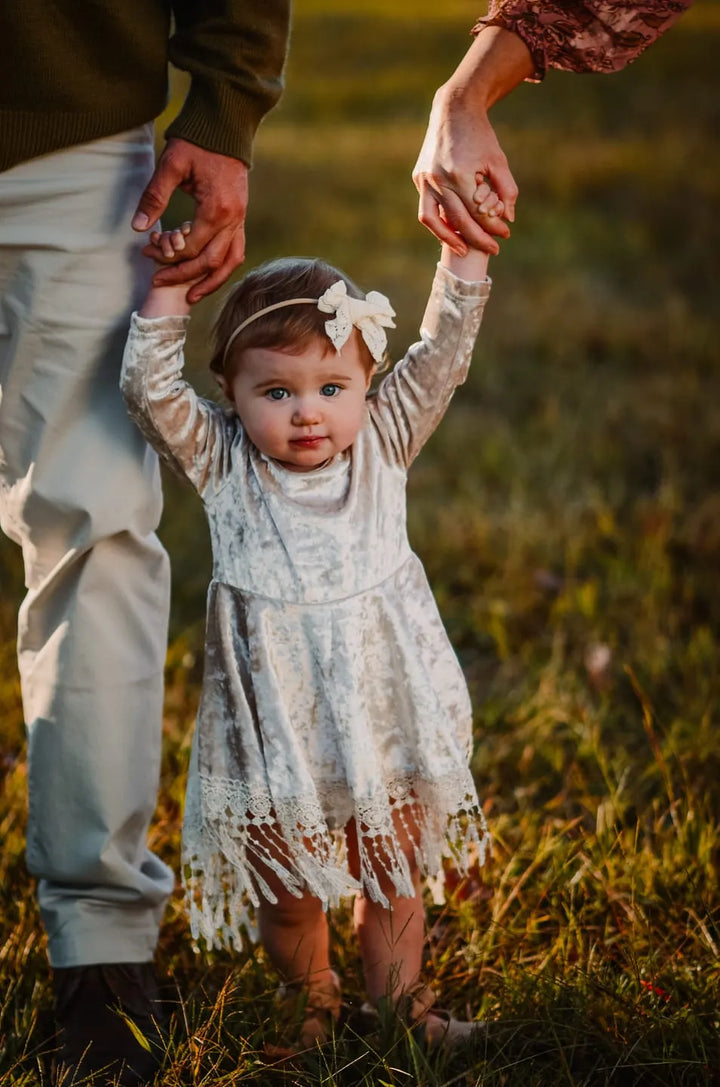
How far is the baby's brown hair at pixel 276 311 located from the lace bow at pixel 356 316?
3cm

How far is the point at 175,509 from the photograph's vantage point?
14.9 feet

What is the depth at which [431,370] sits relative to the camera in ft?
6.82

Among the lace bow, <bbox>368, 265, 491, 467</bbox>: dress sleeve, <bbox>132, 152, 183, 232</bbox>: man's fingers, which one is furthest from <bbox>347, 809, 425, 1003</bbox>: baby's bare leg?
<bbox>132, 152, 183, 232</bbox>: man's fingers

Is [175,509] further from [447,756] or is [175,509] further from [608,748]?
[447,756]

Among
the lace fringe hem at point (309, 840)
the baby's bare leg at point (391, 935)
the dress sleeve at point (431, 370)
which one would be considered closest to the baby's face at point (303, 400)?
the dress sleeve at point (431, 370)

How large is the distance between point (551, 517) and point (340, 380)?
2.52m

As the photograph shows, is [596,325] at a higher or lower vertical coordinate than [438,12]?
lower

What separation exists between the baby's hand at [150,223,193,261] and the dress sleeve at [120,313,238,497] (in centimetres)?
10

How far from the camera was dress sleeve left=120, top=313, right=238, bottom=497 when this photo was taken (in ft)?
6.41

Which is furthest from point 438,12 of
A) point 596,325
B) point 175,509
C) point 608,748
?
point 608,748

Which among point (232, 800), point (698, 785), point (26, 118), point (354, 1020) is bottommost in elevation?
point (354, 1020)

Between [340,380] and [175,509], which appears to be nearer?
[340,380]

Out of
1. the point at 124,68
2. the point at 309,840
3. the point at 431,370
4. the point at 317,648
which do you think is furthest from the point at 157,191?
the point at 309,840

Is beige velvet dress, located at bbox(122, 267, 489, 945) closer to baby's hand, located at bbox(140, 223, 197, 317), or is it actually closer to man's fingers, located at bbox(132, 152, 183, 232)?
baby's hand, located at bbox(140, 223, 197, 317)
